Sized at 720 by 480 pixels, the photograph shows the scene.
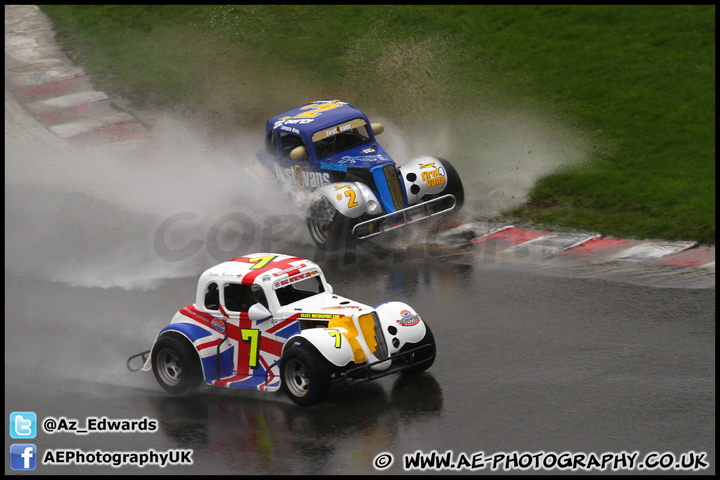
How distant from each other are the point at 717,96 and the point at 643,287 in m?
9.58

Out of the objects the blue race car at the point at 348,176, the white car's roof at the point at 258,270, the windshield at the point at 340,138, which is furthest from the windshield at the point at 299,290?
the windshield at the point at 340,138

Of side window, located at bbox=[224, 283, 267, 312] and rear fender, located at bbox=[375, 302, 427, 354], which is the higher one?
side window, located at bbox=[224, 283, 267, 312]

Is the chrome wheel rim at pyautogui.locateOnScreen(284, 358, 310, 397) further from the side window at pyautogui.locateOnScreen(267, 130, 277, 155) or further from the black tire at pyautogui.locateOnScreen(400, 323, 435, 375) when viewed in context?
the side window at pyautogui.locateOnScreen(267, 130, 277, 155)

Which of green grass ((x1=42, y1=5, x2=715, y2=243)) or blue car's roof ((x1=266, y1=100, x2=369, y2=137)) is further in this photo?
green grass ((x1=42, y1=5, x2=715, y2=243))

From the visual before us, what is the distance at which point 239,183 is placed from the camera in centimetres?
1866

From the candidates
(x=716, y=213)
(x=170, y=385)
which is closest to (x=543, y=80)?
(x=716, y=213)

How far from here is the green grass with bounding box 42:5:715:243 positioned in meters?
18.6

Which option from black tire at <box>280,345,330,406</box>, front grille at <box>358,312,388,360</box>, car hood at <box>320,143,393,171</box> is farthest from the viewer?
car hood at <box>320,143,393,171</box>

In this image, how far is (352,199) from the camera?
52.4 feet

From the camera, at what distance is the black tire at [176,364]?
1122cm

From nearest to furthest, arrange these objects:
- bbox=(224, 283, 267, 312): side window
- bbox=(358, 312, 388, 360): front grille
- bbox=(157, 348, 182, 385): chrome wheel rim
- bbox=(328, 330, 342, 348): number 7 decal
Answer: bbox=(328, 330, 342, 348): number 7 decal < bbox=(358, 312, 388, 360): front grille < bbox=(224, 283, 267, 312): side window < bbox=(157, 348, 182, 385): chrome wheel rim

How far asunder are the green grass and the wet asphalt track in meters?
3.34

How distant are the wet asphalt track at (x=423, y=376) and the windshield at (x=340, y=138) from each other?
1.96 metres

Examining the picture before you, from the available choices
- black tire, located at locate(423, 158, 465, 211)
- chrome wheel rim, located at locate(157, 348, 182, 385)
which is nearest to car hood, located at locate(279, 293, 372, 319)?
chrome wheel rim, located at locate(157, 348, 182, 385)
